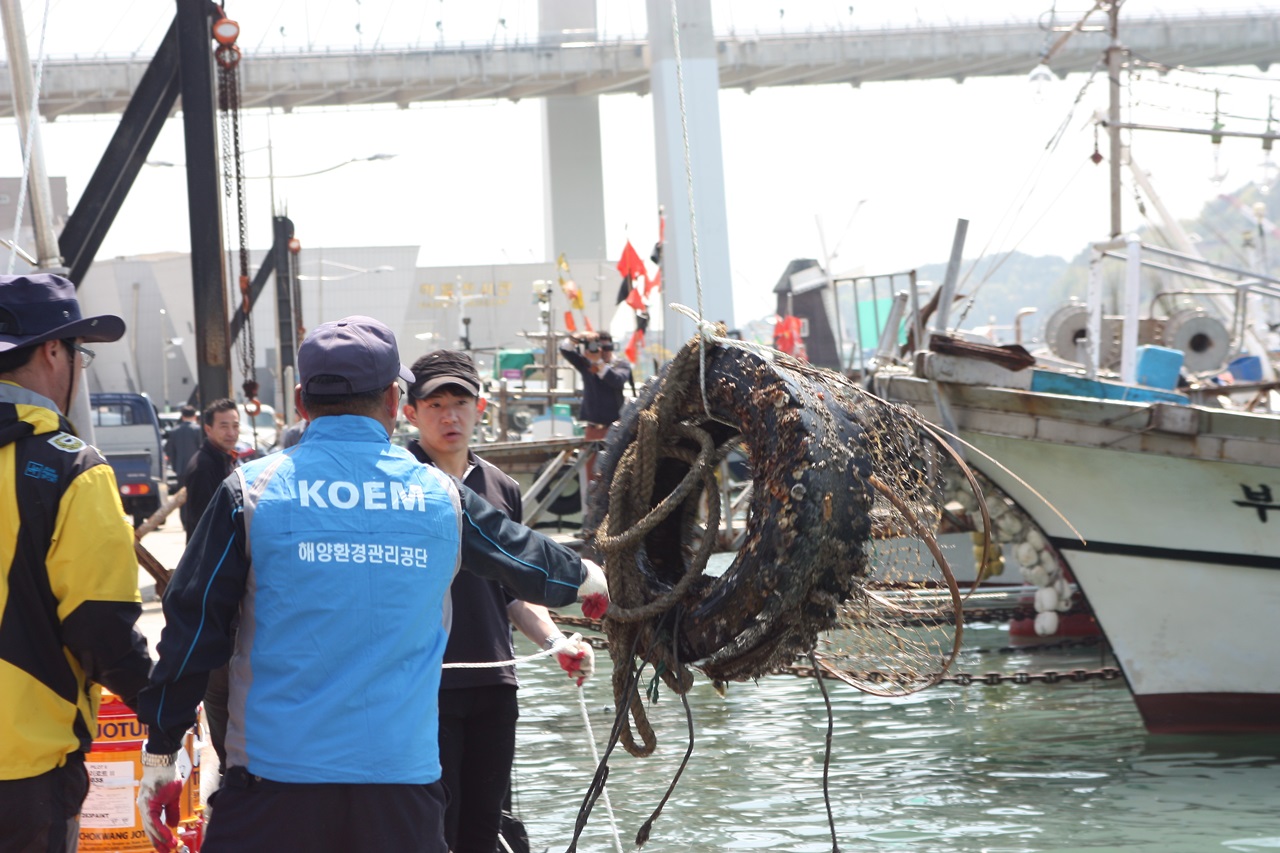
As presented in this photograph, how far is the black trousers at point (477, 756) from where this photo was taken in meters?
4.28

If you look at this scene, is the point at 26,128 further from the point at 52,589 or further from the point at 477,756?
the point at 52,589

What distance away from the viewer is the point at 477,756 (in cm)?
438

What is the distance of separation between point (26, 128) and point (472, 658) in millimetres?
3786

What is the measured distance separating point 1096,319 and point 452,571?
25.8ft

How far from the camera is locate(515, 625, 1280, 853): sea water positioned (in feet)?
21.6

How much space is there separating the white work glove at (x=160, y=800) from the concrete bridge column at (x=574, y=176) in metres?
74.0

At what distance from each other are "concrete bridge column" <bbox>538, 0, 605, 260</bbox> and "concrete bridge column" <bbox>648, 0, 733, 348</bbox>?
1845 cm

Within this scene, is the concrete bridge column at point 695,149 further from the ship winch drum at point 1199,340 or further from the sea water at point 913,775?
the sea water at point 913,775

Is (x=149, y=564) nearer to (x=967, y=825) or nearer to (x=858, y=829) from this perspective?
(x=858, y=829)

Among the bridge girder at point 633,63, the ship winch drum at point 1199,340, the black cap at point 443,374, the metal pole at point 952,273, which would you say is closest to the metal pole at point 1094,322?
the metal pole at point 952,273

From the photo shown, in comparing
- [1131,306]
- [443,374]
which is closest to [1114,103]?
→ [1131,306]

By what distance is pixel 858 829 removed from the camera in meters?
6.72

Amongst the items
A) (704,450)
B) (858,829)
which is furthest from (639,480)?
(858,829)

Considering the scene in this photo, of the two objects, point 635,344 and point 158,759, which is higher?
point 158,759
